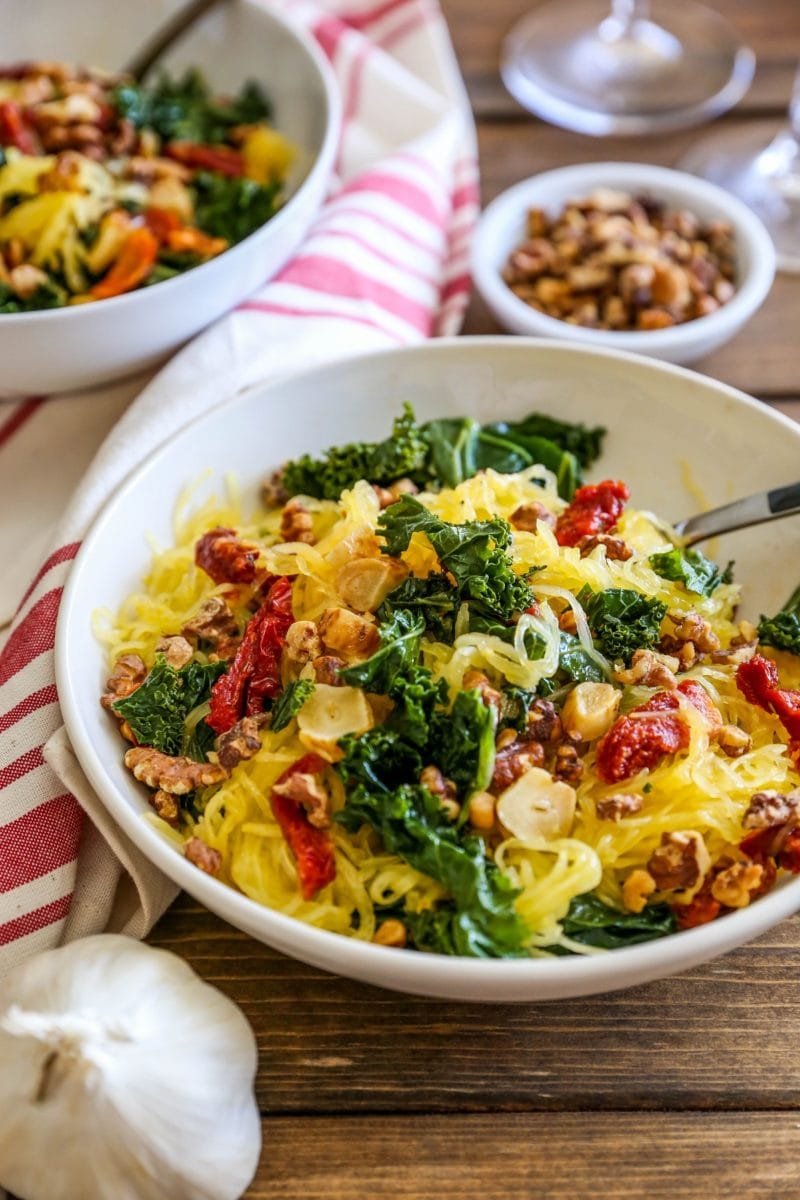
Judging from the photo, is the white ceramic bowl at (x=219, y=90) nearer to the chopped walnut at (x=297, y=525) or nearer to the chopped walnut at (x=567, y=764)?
the chopped walnut at (x=297, y=525)

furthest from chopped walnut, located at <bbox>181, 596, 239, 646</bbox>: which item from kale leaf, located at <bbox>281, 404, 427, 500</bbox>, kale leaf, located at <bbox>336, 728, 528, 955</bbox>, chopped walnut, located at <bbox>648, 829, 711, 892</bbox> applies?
chopped walnut, located at <bbox>648, 829, 711, 892</bbox>

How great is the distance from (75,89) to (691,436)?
2.98 meters

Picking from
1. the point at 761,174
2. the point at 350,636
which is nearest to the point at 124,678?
the point at 350,636

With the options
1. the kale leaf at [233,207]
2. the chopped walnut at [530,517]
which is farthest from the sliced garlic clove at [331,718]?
the kale leaf at [233,207]

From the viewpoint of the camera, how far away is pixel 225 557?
3586 mm

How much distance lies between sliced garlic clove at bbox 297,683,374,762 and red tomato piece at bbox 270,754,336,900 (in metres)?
0.07

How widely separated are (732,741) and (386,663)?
2.96ft

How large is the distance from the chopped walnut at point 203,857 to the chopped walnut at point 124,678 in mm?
527

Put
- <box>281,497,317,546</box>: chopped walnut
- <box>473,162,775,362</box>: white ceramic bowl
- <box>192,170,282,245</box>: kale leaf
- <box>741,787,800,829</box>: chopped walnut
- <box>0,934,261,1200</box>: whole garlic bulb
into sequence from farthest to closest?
1. <box>192,170,282,245</box>: kale leaf
2. <box>473,162,775,362</box>: white ceramic bowl
3. <box>281,497,317,546</box>: chopped walnut
4. <box>741,787,800,829</box>: chopped walnut
5. <box>0,934,261,1200</box>: whole garlic bulb

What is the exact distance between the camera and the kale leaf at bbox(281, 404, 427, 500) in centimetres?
390

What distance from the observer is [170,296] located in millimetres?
4102

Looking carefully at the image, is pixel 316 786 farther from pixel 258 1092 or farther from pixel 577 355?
pixel 577 355

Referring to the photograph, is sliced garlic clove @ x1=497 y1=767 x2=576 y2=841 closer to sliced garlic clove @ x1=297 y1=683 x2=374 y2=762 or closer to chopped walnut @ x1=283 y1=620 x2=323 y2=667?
sliced garlic clove @ x1=297 y1=683 x2=374 y2=762

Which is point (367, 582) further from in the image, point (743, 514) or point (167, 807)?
point (743, 514)
